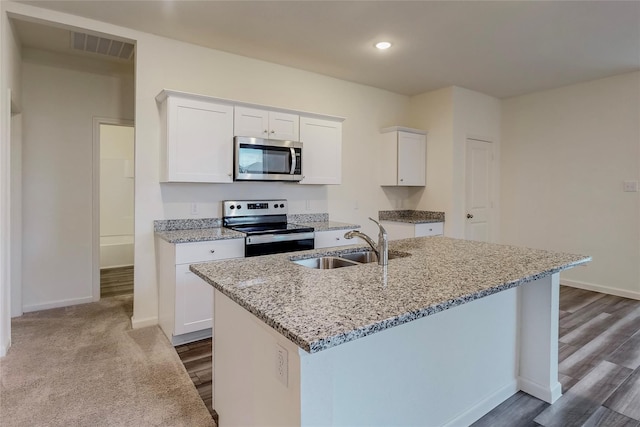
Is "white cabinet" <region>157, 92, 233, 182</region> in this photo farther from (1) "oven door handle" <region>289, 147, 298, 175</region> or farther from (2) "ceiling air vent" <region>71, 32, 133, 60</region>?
(2) "ceiling air vent" <region>71, 32, 133, 60</region>

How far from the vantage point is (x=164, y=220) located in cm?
323

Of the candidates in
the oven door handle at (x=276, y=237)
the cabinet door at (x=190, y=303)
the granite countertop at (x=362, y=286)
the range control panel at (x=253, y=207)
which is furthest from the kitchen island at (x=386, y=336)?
the range control panel at (x=253, y=207)

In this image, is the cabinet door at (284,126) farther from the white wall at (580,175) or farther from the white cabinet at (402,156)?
the white wall at (580,175)

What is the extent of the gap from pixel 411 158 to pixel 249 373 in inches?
152

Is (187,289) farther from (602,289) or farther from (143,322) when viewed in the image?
(602,289)

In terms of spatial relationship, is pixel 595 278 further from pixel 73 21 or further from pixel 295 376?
pixel 73 21

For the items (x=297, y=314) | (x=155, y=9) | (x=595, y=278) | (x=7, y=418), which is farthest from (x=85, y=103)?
(x=595, y=278)

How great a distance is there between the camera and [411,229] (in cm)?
438

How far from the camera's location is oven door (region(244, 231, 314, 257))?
9.80 feet

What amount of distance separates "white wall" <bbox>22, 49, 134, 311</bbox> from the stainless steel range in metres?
1.68

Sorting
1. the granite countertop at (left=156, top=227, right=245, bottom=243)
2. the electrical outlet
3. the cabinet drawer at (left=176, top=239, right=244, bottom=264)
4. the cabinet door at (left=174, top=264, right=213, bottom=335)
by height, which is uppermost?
the granite countertop at (left=156, top=227, right=245, bottom=243)

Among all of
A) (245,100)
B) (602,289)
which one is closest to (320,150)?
(245,100)

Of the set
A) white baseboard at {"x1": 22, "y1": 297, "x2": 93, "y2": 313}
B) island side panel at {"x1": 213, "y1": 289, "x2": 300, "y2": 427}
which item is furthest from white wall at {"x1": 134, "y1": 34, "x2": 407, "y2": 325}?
island side panel at {"x1": 213, "y1": 289, "x2": 300, "y2": 427}

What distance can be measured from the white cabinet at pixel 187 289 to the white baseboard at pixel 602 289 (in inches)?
168
